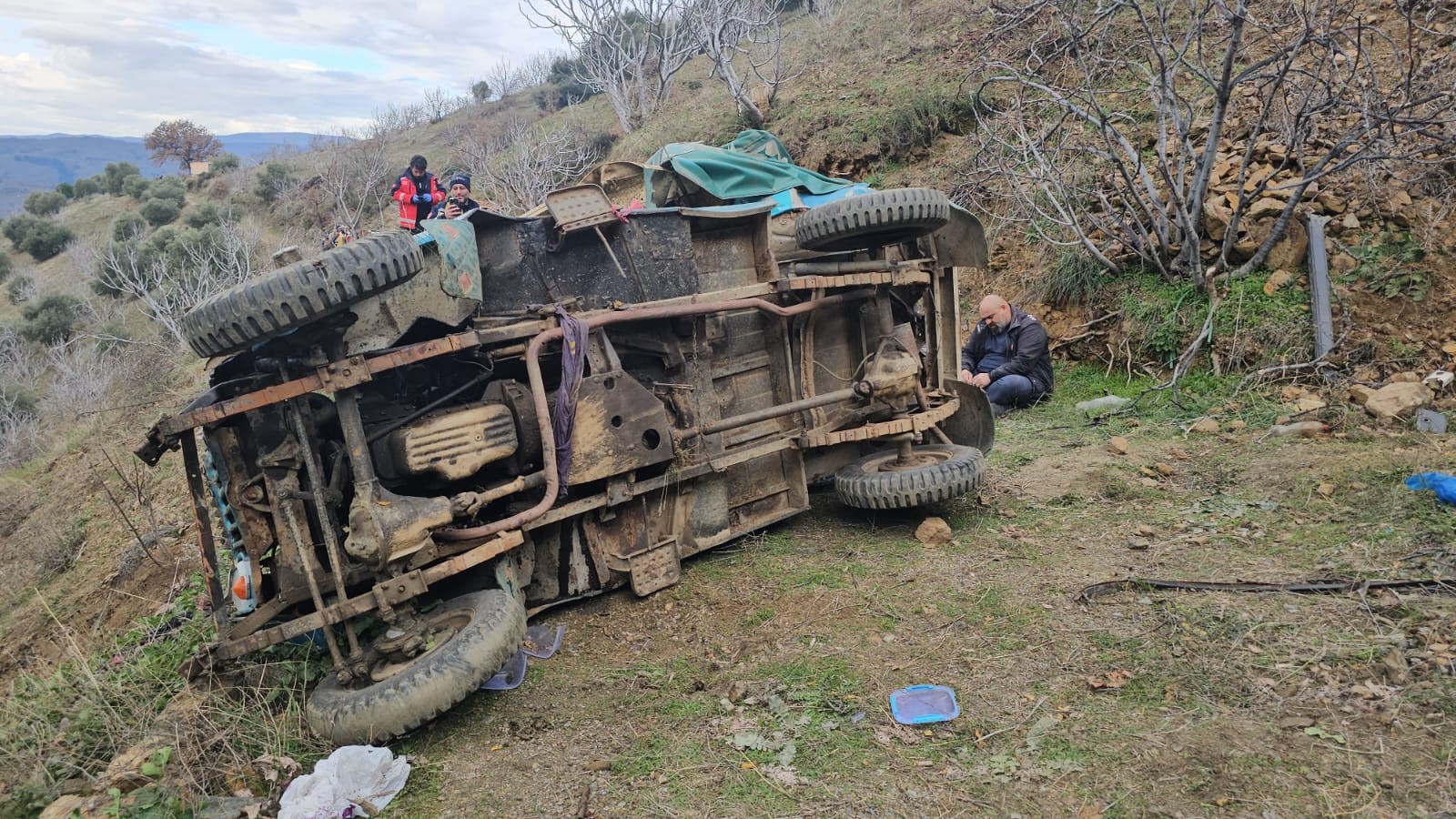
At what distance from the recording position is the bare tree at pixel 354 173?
2648 cm

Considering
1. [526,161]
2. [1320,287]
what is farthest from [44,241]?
[1320,287]

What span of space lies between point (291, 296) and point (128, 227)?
117ft

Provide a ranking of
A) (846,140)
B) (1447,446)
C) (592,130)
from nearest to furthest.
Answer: (1447,446), (846,140), (592,130)

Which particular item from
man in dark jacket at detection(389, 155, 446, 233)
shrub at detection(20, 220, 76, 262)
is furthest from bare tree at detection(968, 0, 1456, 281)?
shrub at detection(20, 220, 76, 262)

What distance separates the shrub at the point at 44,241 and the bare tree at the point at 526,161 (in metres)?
18.6

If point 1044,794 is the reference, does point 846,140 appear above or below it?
above

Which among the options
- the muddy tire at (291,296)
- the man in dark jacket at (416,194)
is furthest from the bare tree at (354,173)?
the muddy tire at (291,296)

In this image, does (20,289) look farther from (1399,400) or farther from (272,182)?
(1399,400)

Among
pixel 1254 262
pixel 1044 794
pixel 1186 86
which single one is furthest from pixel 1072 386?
pixel 1044 794

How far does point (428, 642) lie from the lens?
3.44 m

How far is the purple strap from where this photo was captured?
3.85 metres

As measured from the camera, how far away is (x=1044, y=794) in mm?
2529

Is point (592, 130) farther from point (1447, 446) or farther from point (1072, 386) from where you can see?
point (1447, 446)

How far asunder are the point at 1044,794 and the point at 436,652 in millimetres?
2222
